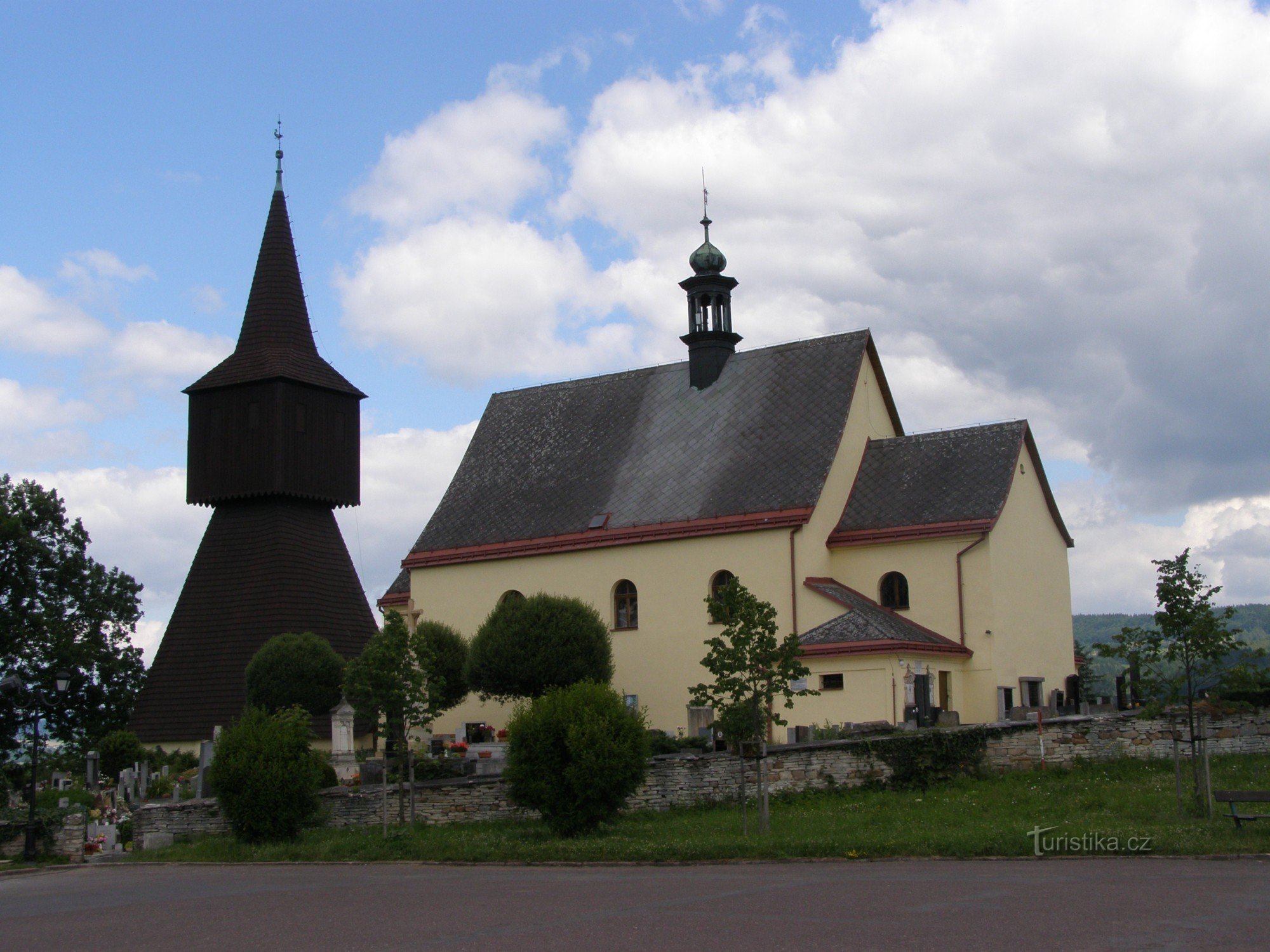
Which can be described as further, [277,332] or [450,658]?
[277,332]

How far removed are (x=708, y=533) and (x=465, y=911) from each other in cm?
2182

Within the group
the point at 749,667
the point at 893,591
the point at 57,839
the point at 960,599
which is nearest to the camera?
the point at 749,667

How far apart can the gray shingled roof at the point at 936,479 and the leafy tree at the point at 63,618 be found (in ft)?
99.2

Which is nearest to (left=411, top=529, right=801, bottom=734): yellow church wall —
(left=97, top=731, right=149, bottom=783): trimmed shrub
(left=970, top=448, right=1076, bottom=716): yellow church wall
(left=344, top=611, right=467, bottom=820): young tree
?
(left=970, top=448, right=1076, bottom=716): yellow church wall

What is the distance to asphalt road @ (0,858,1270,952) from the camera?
1100cm

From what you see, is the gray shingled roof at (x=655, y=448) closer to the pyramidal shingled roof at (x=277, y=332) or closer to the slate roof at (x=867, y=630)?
the slate roof at (x=867, y=630)

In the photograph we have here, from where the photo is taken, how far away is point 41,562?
50719mm

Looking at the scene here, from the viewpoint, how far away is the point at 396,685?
2431 cm

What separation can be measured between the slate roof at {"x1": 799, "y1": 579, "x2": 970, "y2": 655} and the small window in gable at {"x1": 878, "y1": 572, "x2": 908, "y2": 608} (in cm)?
45

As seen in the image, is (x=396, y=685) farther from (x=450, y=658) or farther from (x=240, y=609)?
(x=240, y=609)

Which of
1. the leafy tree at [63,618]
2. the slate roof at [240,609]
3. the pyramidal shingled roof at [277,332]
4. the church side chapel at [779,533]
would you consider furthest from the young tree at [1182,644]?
the leafy tree at [63,618]

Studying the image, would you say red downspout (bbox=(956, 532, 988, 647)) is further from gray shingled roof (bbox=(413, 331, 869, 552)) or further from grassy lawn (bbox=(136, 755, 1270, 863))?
grassy lawn (bbox=(136, 755, 1270, 863))

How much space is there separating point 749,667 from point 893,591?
1399 centimetres

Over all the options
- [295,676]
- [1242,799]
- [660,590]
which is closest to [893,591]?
[660,590]
